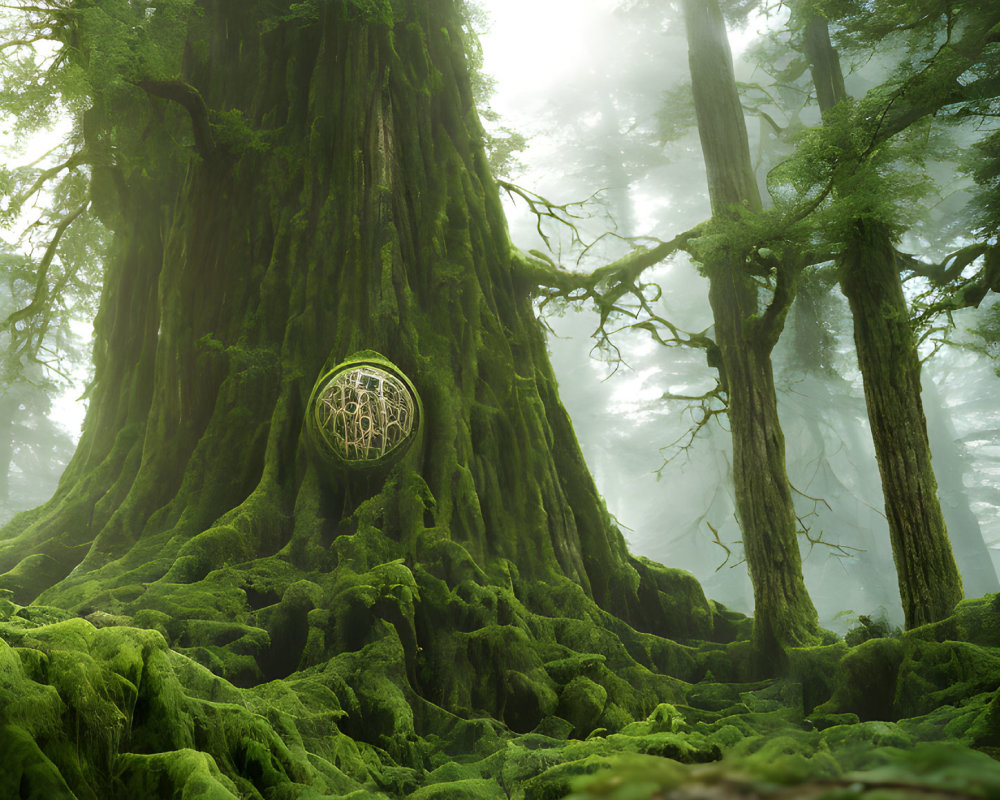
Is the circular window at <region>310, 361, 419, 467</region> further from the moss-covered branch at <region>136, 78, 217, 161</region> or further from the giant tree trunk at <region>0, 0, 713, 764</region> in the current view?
the moss-covered branch at <region>136, 78, 217, 161</region>

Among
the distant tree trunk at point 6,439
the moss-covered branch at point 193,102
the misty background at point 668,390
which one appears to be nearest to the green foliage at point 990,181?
the moss-covered branch at point 193,102

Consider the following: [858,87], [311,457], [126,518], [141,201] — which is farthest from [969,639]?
[858,87]

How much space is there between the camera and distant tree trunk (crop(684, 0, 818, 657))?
22.4ft

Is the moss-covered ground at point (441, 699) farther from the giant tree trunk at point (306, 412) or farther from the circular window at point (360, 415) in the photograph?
the circular window at point (360, 415)

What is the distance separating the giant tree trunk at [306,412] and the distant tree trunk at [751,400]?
1148 millimetres

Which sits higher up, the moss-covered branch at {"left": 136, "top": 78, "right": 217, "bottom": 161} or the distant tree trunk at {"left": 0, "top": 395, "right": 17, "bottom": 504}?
the distant tree trunk at {"left": 0, "top": 395, "right": 17, "bottom": 504}

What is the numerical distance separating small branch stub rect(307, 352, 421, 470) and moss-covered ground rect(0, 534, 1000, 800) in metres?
0.81

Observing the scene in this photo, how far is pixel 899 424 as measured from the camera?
625 centimetres

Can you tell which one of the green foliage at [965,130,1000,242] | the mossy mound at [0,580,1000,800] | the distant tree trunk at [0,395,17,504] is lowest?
the mossy mound at [0,580,1000,800]

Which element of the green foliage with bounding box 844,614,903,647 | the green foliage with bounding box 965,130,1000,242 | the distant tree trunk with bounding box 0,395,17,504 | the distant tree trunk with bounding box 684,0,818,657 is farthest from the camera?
the distant tree trunk with bounding box 0,395,17,504

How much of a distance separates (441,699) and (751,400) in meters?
4.91

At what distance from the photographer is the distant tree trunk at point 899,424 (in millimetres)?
5824

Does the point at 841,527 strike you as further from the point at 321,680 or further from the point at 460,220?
the point at 321,680

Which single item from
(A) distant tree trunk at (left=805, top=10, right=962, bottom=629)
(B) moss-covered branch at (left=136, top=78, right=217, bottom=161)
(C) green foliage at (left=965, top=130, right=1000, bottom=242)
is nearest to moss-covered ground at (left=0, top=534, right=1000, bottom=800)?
(A) distant tree trunk at (left=805, top=10, right=962, bottom=629)
